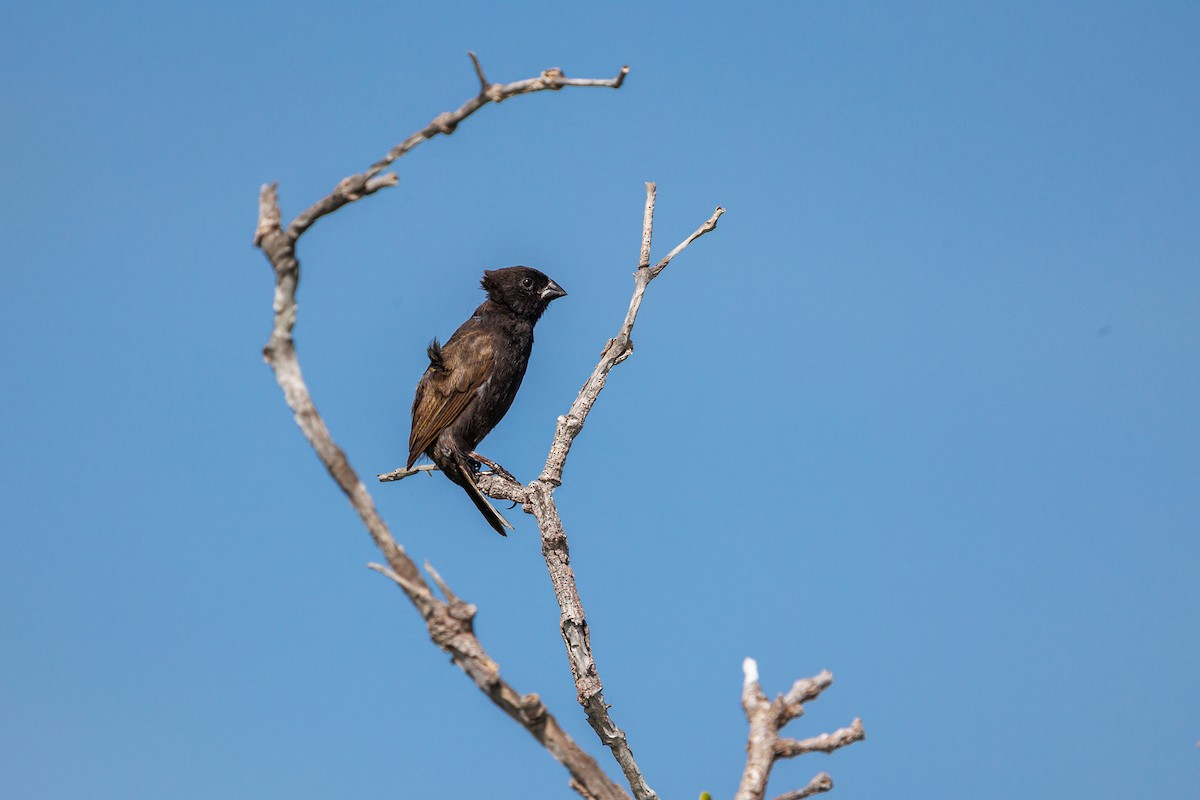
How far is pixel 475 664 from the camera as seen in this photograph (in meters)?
2.63

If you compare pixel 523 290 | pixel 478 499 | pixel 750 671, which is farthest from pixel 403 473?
pixel 750 671

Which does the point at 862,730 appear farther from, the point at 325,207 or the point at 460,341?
the point at 460,341

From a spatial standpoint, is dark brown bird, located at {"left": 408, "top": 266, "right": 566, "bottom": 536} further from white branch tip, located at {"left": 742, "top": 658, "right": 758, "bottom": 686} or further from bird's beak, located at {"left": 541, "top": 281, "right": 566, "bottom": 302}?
white branch tip, located at {"left": 742, "top": 658, "right": 758, "bottom": 686}

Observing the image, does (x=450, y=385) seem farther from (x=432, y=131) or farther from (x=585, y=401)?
(x=432, y=131)

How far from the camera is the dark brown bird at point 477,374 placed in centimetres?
842

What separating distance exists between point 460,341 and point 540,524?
3342 mm

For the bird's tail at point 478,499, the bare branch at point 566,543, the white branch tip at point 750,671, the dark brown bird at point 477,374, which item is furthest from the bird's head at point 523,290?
the white branch tip at point 750,671

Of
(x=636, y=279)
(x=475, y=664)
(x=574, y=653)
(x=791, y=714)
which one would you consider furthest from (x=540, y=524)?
(x=475, y=664)

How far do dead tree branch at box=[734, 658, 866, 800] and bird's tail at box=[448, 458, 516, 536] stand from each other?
14.4ft

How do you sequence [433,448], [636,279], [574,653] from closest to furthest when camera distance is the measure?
[574,653] < [636,279] < [433,448]

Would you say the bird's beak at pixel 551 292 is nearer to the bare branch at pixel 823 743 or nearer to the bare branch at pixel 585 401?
the bare branch at pixel 585 401

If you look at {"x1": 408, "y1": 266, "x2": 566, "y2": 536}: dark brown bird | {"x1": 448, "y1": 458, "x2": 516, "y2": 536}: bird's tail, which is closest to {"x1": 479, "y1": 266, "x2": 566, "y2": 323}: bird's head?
{"x1": 408, "y1": 266, "x2": 566, "y2": 536}: dark brown bird

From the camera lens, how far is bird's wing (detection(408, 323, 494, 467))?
27.9ft

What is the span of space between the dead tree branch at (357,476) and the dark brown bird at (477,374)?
5.25m
